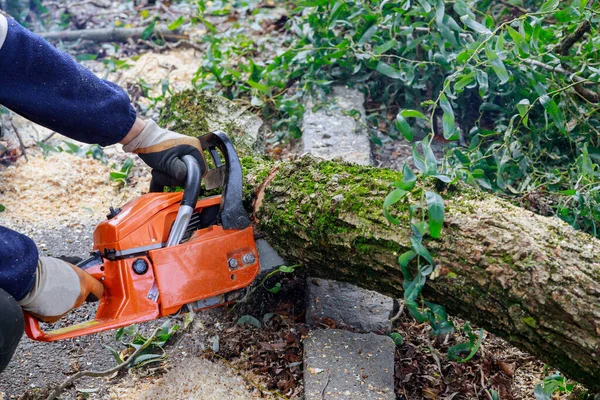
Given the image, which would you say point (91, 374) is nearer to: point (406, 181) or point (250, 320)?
point (250, 320)

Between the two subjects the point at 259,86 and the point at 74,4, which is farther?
the point at 74,4

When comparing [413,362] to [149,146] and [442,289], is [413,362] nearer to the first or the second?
[442,289]

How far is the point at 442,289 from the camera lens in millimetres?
2070

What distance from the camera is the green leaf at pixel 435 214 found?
6.15 feet

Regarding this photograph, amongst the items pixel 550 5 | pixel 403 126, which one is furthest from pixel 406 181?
pixel 550 5

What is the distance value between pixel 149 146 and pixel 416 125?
1933 mm

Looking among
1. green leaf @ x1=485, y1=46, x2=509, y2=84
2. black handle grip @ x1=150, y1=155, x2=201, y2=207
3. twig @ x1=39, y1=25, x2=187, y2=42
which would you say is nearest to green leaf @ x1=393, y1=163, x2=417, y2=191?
green leaf @ x1=485, y1=46, x2=509, y2=84

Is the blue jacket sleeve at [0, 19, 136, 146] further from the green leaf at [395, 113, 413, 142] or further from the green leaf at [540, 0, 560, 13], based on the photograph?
the green leaf at [540, 0, 560, 13]

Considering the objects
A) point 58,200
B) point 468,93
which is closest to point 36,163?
point 58,200

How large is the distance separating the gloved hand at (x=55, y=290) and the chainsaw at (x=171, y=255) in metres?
0.07

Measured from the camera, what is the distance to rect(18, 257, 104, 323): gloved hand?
6.84 ft

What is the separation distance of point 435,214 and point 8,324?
52.9 inches

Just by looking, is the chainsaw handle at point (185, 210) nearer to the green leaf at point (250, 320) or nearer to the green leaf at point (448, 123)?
the green leaf at point (250, 320)

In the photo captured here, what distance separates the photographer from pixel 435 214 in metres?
1.87
